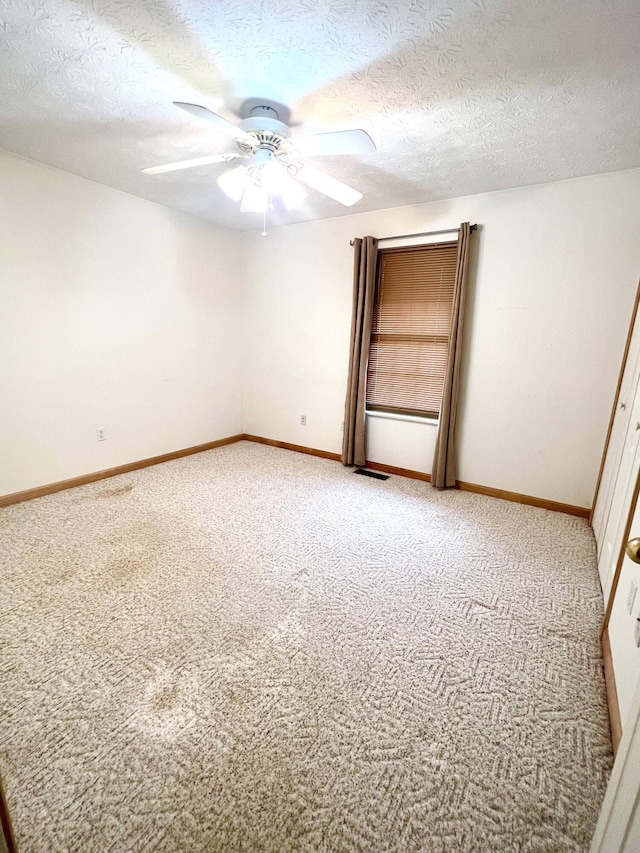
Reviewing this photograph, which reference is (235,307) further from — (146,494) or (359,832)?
(359,832)

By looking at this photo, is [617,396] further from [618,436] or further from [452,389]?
[452,389]

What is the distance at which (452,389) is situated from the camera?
3.15m

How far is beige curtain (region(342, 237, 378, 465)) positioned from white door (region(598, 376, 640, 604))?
2.06 meters

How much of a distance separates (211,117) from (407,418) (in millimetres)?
2665

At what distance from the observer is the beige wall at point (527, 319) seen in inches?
102

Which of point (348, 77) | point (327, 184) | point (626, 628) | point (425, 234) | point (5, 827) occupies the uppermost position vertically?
point (348, 77)

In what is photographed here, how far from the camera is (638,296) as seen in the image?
2.39 m

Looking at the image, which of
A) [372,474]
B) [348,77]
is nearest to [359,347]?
[372,474]

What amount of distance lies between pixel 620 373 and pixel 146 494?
3663mm

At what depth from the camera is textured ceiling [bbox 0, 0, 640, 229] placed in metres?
1.34

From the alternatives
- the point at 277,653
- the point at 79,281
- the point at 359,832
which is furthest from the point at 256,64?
the point at 359,832

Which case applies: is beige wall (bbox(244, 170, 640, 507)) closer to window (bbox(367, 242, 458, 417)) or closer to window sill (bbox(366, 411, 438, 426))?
window sill (bbox(366, 411, 438, 426))

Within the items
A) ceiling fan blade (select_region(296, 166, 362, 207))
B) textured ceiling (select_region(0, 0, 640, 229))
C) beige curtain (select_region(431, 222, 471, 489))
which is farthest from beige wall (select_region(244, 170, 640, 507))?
ceiling fan blade (select_region(296, 166, 362, 207))

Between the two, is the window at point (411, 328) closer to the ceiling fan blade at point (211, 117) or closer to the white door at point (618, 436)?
the white door at point (618, 436)
